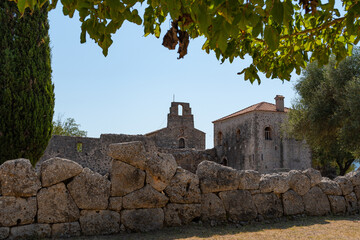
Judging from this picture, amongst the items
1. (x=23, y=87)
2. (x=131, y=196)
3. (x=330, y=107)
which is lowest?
(x=131, y=196)

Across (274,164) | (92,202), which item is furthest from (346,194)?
(274,164)

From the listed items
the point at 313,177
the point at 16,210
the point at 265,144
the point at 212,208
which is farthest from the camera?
the point at 265,144

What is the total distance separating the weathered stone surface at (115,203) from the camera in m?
6.55

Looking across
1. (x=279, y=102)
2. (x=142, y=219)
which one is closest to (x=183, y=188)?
(x=142, y=219)

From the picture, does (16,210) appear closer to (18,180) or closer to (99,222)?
(18,180)

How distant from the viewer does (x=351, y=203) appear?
→ 9242mm

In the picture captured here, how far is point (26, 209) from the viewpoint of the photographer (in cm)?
597

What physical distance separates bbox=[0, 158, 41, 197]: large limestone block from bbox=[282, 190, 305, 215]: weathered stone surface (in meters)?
5.68

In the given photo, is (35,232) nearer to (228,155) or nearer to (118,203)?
(118,203)

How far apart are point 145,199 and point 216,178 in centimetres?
174

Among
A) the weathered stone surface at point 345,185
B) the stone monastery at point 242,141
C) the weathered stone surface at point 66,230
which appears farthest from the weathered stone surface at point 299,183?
the stone monastery at point 242,141

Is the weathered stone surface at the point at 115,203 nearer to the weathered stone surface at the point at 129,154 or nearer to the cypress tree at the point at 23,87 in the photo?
the weathered stone surface at the point at 129,154

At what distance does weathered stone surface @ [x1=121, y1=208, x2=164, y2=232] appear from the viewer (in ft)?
21.5

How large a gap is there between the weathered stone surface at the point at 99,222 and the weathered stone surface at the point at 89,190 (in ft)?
0.39
